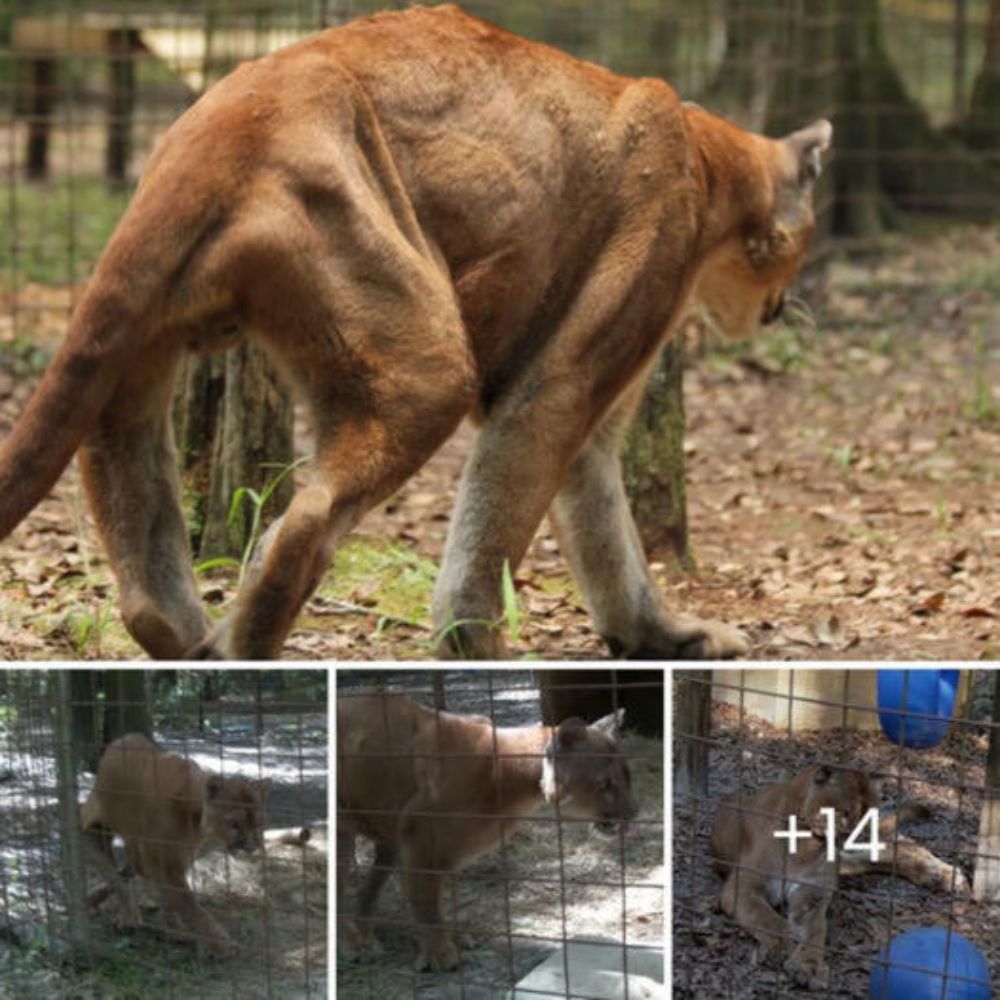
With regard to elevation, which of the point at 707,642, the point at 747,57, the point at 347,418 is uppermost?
the point at 747,57

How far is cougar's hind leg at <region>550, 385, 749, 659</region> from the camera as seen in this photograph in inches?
237

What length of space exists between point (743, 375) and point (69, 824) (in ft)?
21.5

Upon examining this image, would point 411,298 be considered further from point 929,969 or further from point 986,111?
point 986,111

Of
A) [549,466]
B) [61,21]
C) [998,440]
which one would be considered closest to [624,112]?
[549,466]

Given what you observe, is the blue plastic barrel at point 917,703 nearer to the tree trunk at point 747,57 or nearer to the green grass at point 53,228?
the green grass at point 53,228

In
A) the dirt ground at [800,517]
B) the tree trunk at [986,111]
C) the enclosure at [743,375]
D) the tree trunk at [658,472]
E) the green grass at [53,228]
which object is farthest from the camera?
the tree trunk at [986,111]

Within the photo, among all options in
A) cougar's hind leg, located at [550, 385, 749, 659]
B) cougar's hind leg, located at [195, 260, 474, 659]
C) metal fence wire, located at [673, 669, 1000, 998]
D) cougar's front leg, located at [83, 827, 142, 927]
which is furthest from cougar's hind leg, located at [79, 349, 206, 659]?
metal fence wire, located at [673, 669, 1000, 998]

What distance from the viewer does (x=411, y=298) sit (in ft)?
15.8

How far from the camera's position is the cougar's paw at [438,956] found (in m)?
4.50

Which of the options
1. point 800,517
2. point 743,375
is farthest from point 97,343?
point 743,375

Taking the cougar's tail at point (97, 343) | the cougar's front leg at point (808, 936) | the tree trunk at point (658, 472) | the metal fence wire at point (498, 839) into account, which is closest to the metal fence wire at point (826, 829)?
the cougar's front leg at point (808, 936)

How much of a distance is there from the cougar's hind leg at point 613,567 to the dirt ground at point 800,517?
0.24 m

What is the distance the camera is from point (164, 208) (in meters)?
4.68

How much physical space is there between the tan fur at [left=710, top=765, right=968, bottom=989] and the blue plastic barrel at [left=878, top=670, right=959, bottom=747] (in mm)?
159
